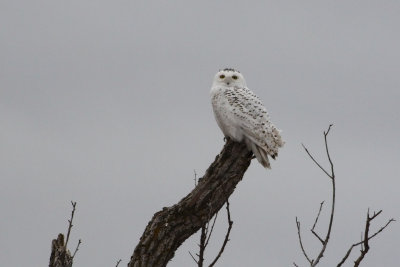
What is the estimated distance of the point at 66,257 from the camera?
7.41 meters

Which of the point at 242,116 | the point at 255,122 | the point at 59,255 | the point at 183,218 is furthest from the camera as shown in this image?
the point at 242,116

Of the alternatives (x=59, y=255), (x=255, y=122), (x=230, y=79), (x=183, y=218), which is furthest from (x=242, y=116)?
(x=59, y=255)

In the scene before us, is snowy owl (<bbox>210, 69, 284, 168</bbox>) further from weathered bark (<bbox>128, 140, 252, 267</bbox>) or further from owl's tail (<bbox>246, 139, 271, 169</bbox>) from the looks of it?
weathered bark (<bbox>128, 140, 252, 267</bbox>)

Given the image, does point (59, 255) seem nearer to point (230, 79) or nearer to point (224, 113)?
point (224, 113)

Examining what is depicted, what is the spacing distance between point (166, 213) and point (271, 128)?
3.84m

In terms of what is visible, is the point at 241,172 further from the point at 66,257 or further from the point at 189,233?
the point at 66,257

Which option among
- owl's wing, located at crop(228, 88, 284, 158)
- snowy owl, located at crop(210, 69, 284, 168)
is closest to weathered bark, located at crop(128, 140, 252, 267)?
snowy owl, located at crop(210, 69, 284, 168)

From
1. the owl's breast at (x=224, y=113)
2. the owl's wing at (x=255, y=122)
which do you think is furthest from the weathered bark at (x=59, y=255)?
the owl's breast at (x=224, y=113)

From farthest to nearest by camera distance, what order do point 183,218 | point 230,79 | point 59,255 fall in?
point 230,79 → point 183,218 → point 59,255

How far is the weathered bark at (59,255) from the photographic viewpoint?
730 centimetres

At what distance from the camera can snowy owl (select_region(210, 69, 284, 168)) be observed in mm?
10711

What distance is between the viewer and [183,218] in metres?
7.84

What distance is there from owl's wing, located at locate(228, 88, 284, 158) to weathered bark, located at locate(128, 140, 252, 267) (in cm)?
208

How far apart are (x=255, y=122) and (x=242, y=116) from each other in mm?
269
